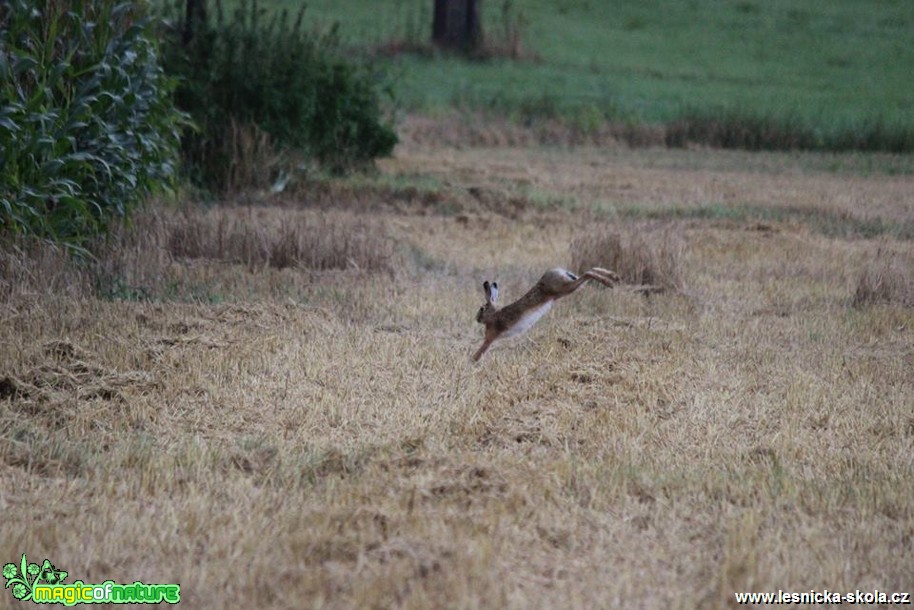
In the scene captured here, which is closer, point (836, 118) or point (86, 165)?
point (86, 165)

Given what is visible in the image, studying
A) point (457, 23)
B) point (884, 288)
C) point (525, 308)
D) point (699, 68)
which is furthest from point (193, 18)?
point (699, 68)

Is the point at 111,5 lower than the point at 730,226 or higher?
higher

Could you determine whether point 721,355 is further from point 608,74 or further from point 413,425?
point 608,74

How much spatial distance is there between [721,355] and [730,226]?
612 centimetres

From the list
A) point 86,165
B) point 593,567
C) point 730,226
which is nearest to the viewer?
point 593,567

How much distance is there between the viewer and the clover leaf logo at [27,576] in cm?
468

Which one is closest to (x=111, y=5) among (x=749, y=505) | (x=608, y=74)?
(x=749, y=505)

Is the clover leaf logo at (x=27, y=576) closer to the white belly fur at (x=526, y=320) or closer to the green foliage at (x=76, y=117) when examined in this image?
the white belly fur at (x=526, y=320)

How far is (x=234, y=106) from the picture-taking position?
16.4 m

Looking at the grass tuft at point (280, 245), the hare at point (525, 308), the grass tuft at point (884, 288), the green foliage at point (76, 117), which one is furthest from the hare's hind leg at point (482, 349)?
the grass tuft at point (884, 288)

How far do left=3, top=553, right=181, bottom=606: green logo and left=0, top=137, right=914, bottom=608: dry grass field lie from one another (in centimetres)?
10

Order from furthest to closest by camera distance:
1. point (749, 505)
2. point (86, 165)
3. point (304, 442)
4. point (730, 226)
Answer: point (730, 226)
point (86, 165)
point (304, 442)
point (749, 505)

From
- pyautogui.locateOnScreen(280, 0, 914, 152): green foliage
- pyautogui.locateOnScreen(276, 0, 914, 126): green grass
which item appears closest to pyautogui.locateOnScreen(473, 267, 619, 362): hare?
pyautogui.locateOnScreen(280, 0, 914, 152): green foliage

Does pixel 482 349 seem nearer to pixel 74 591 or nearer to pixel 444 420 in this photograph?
pixel 444 420
